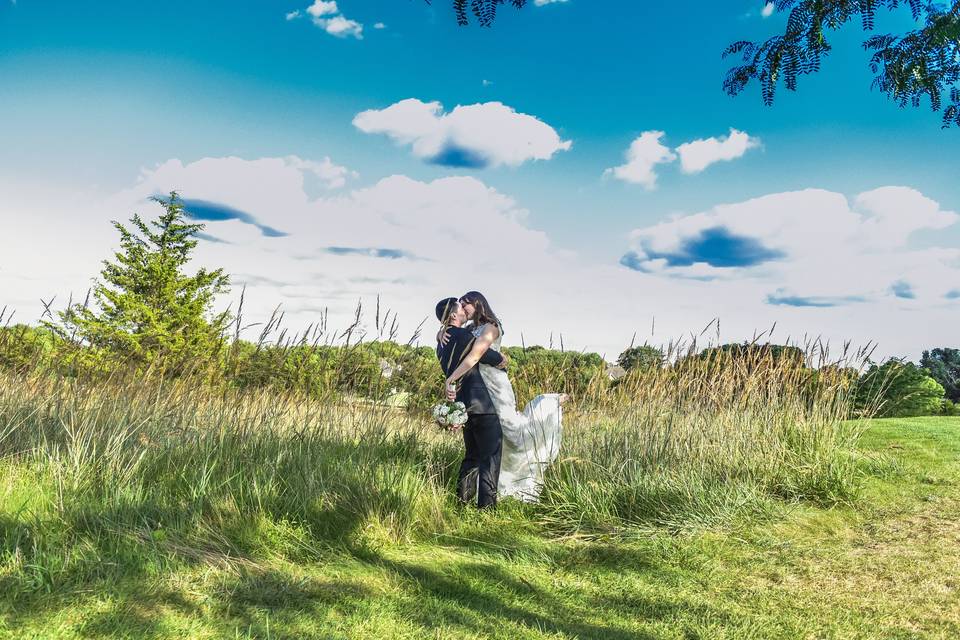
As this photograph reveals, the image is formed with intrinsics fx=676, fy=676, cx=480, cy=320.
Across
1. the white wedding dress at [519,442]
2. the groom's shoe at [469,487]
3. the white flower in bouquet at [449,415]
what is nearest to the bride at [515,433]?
the white wedding dress at [519,442]

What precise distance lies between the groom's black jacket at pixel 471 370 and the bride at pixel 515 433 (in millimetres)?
85

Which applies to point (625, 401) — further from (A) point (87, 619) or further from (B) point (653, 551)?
(A) point (87, 619)

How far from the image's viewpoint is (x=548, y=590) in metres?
4.16

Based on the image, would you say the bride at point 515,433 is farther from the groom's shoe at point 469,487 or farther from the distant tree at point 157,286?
the distant tree at point 157,286

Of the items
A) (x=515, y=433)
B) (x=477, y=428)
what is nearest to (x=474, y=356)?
(x=477, y=428)

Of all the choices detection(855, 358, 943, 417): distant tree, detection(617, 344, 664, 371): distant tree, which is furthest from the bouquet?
detection(855, 358, 943, 417): distant tree

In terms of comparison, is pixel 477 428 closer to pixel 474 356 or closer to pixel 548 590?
pixel 474 356

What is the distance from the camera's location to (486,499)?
5543 millimetres

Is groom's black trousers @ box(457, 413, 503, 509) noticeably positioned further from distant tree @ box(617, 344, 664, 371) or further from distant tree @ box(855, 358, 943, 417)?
distant tree @ box(855, 358, 943, 417)

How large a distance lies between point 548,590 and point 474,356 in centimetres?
192

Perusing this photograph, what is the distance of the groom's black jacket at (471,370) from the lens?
5520 millimetres

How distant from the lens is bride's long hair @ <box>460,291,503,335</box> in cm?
573

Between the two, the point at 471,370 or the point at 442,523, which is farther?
the point at 471,370

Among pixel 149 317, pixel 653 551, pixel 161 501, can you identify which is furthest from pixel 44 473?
pixel 149 317
